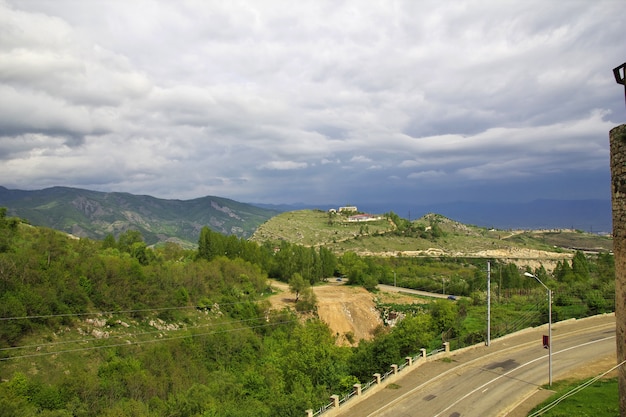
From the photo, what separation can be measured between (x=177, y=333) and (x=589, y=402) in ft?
126

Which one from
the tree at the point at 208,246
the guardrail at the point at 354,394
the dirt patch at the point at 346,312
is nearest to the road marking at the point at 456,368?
the guardrail at the point at 354,394

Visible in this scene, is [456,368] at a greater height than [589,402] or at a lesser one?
lesser

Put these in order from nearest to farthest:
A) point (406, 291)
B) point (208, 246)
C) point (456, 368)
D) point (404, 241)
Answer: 1. point (456, 368)
2. point (208, 246)
3. point (406, 291)
4. point (404, 241)

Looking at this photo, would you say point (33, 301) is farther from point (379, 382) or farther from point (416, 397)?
point (416, 397)

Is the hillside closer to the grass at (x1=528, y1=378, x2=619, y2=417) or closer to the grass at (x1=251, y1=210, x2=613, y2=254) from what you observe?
the grass at (x1=251, y1=210, x2=613, y2=254)

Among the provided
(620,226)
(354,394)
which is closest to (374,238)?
(354,394)

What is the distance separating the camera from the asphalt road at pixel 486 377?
21.9m

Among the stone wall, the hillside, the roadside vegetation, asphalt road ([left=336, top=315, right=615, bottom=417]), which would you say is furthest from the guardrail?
the hillside

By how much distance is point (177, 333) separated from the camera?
4475 centimetres

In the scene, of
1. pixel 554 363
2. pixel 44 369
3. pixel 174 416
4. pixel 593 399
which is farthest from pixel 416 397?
pixel 44 369

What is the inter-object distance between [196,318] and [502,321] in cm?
3679

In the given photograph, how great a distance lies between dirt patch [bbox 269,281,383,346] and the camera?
6178 cm

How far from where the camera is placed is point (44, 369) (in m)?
32.9

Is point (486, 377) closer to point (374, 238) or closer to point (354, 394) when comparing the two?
point (354, 394)
